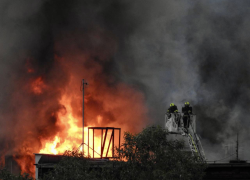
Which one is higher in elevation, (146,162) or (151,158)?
(151,158)

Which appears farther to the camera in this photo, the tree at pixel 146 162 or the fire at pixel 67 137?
the fire at pixel 67 137

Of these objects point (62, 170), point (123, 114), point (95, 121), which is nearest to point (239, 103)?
point (123, 114)

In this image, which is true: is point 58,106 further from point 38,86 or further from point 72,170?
point 72,170

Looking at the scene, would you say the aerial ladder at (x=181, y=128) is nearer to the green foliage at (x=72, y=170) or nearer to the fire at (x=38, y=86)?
the green foliage at (x=72, y=170)

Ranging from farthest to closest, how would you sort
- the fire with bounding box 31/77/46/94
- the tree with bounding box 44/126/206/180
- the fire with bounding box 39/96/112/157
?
the fire with bounding box 31/77/46/94 < the fire with bounding box 39/96/112/157 < the tree with bounding box 44/126/206/180

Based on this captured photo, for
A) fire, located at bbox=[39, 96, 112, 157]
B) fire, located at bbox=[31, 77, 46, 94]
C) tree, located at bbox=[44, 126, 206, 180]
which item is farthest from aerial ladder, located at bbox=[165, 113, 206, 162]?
fire, located at bbox=[31, 77, 46, 94]

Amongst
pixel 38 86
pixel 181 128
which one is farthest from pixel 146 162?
pixel 38 86

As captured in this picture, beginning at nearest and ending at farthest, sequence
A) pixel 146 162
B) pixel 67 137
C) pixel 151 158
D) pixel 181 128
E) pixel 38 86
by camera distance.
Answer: pixel 146 162, pixel 151 158, pixel 181 128, pixel 67 137, pixel 38 86

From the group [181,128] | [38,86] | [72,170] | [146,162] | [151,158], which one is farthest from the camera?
[38,86]

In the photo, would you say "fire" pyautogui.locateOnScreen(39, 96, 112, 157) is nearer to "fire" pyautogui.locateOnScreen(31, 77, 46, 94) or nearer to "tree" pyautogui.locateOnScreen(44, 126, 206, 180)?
"fire" pyautogui.locateOnScreen(31, 77, 46, 94)

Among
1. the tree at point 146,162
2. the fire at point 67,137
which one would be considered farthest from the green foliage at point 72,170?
the fire at point 67,137

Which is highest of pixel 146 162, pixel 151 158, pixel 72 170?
pixel 151 158

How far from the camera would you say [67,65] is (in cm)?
4438

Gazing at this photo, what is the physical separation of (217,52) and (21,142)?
2212cm
